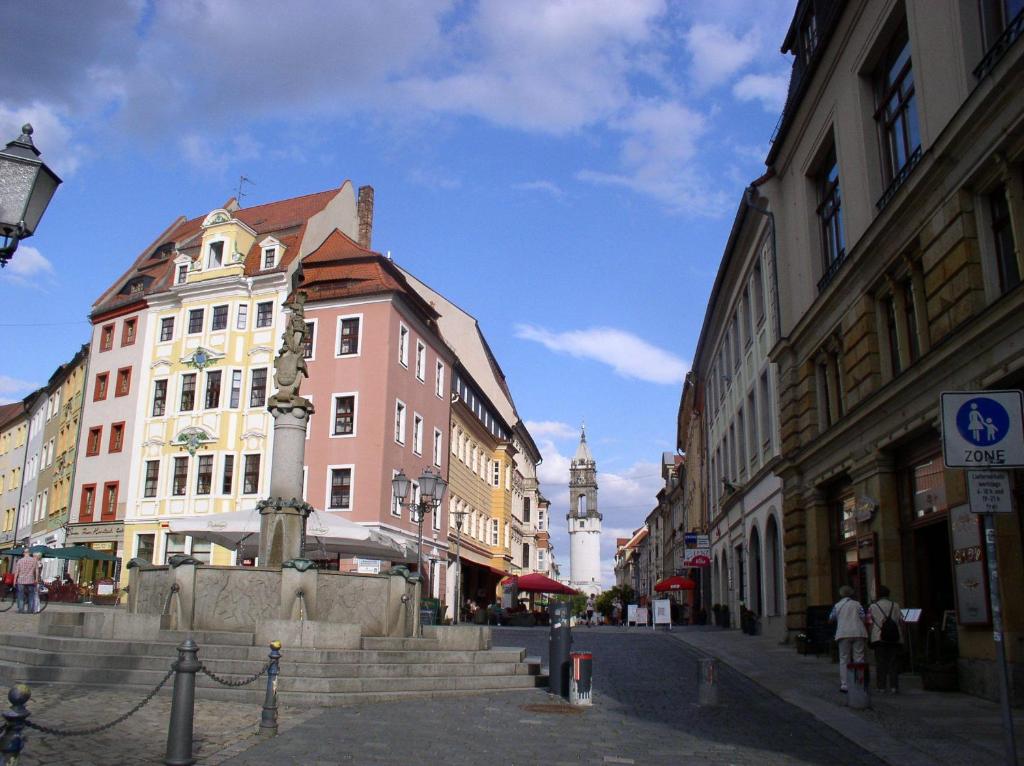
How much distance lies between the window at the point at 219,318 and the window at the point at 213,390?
6.69 feet

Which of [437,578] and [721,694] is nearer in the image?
[721,694]

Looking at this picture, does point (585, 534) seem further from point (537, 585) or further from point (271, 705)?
point (271, 705)

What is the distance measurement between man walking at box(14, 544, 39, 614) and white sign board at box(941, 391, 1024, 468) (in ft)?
89.6

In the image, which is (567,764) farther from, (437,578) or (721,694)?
(437,578)

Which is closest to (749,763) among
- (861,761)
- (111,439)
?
(861,761)

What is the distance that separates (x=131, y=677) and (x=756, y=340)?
75.2 ft

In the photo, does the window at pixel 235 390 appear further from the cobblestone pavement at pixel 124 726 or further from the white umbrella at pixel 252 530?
the cobblestone pavement at pixel 124 726

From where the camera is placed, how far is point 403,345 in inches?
1654

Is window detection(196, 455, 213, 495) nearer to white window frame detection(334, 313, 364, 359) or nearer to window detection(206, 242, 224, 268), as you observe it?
white window frame detection(334, 313, 364, 359)

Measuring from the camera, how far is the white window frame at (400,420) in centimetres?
4067

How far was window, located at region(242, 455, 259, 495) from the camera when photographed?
41062 millimetres

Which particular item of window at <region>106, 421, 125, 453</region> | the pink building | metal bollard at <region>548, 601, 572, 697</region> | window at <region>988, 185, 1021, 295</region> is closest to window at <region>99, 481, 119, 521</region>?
window at <region>106, 421, 125, 453</region>

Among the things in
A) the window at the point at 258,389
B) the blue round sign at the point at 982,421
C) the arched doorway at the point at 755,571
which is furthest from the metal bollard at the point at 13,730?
the window at the point at 258,389

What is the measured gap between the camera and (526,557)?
254 ft
